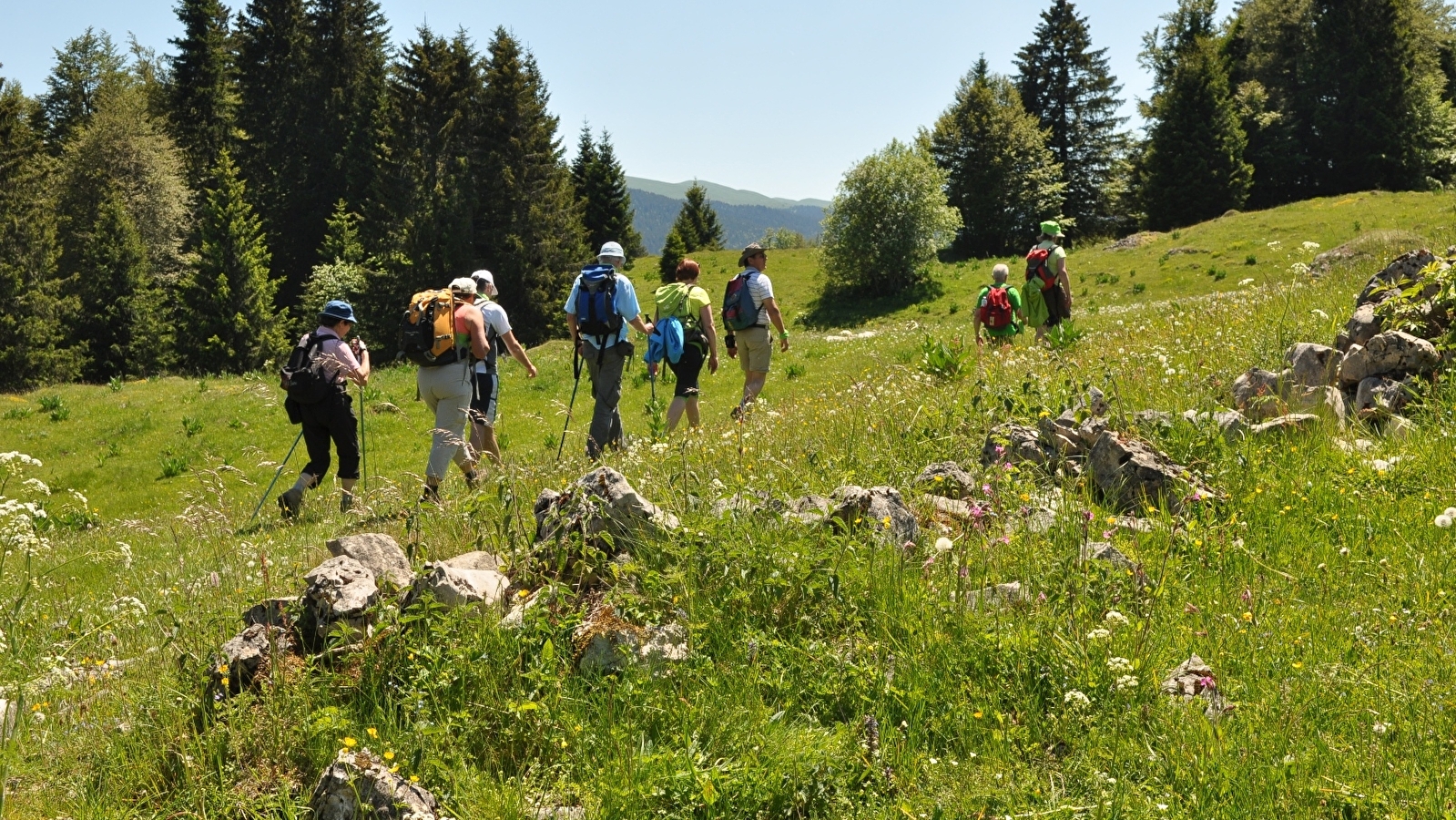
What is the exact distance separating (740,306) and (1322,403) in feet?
23.6

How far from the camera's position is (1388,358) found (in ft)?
21.5

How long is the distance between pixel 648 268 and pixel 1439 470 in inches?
2041

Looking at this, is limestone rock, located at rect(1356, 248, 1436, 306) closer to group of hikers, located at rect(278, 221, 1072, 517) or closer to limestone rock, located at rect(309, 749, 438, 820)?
group of hikers, located at rect(278, 221, 1072, 517)

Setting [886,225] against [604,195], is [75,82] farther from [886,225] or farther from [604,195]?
[886,225]

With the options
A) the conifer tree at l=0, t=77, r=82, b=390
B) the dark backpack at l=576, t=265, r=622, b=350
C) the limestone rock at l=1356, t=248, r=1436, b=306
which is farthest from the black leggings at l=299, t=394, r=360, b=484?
the conifer tree at l=0, t=77, r=82, b=390

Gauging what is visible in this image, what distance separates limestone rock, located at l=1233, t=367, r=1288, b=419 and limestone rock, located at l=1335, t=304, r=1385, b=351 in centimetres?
72

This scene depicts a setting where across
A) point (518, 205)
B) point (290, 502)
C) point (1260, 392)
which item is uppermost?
point (518, 205)

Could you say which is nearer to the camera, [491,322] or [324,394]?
[324,394]

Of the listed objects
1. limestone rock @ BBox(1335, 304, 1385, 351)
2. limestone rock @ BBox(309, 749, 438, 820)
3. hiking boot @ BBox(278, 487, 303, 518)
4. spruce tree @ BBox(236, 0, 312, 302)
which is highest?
spruce tree @ BBox(236, 0, 312, 302)

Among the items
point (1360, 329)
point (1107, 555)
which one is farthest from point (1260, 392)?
point (1107, 555)

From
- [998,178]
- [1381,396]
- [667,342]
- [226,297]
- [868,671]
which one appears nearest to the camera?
[868,671]

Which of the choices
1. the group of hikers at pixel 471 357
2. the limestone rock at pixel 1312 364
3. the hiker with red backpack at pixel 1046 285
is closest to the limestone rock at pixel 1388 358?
the limestone rock at pixel 1312 364

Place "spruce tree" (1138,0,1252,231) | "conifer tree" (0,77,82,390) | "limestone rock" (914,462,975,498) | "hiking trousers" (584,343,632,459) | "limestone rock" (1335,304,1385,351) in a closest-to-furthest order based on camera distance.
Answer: "limestone rock" (914,462,975,498)
"limestone rock" (1335,304,1385,351)
"hiking trousers" (584,343,632,459)
"conifer tree" (0,77,82,390)
"spruce tree" (1138,0,1252,231)

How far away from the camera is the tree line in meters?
44.2
